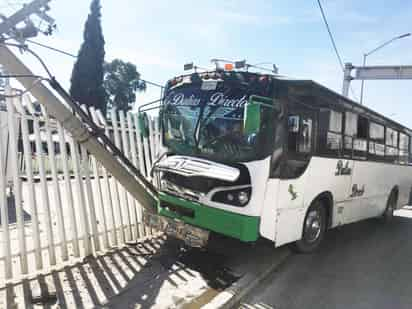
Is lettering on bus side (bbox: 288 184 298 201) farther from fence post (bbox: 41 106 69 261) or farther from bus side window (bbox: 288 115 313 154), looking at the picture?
fence post (bbox: 41 106 69 261)

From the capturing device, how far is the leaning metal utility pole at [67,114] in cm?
365

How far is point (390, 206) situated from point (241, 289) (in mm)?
7142

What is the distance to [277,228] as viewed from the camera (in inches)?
177

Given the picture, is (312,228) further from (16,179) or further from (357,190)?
(16,179)

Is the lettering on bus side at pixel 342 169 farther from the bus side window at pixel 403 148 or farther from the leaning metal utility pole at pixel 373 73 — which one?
the leaning metal utility pole at pixel 373 73

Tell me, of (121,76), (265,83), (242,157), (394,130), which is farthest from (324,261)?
(121,76)

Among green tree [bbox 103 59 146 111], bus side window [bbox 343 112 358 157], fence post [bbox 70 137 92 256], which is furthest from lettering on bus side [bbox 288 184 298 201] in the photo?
green tree [bbox 103 59 146 111]

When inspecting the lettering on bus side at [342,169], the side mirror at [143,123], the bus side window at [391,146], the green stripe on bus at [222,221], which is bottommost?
the green stripe on bus at [222,221]

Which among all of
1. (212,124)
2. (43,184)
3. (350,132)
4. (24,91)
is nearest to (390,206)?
(350,132)

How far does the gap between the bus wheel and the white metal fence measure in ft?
9.40

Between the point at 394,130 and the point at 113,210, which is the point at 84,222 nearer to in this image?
the point at 113,210

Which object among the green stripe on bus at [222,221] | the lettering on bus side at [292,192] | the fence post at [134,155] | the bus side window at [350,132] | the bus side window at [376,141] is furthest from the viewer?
the bus side window at [376,141]

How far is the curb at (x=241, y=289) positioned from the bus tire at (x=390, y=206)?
208 inches

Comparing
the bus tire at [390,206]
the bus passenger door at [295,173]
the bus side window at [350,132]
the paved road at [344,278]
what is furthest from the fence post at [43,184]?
the bus tire at [390,206]
